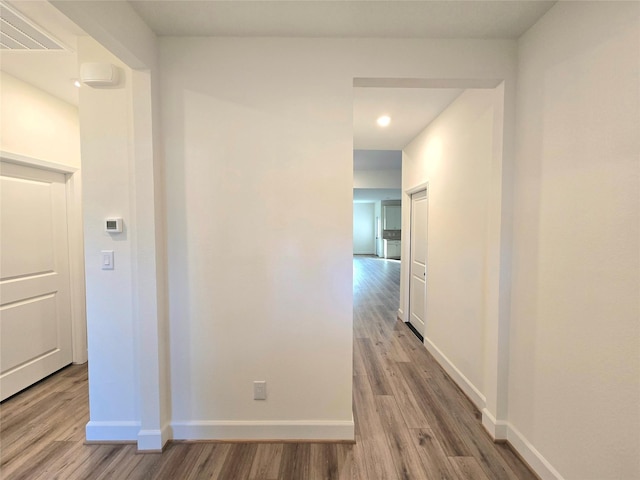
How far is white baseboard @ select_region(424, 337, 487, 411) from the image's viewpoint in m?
2.17

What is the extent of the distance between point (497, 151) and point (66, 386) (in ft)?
13.1

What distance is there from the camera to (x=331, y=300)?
1.82 m

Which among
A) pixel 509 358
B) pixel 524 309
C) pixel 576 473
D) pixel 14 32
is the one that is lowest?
pixel 576 473

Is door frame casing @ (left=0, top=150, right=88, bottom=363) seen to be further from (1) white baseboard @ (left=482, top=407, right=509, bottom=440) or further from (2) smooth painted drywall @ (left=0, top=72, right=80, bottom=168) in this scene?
Result: (1) white baseboard @ (left=482, top=407, right=509, bottom=440)

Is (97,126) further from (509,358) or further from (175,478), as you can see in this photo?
(509,358)

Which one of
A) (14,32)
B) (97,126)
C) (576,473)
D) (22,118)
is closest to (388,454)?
(576,473)

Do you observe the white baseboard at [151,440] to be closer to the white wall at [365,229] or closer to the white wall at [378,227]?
the white wall at [378,227]

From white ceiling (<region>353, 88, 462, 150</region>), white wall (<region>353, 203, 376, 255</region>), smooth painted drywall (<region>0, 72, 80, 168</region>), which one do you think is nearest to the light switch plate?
smooth painted drywall (<region>0, 72, 80, 168</region>)

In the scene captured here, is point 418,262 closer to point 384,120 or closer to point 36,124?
point 384,120

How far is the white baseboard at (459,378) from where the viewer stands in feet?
7.13

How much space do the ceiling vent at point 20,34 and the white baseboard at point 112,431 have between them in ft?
8.13

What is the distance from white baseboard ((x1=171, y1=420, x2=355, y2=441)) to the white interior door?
2114mm

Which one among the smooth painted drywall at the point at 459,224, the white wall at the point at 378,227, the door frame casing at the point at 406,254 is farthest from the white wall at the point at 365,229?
the smooth painted drywall at the point at 459,224

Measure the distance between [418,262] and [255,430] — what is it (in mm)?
2855
